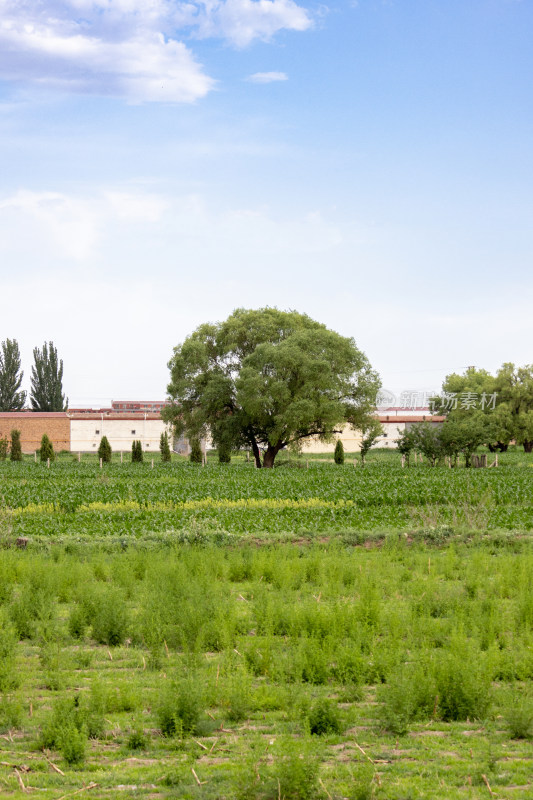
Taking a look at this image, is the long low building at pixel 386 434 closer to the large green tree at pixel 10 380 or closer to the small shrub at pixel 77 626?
the large green tree at pixel 10 380

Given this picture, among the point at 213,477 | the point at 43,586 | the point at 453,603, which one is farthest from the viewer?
the point at 213,477

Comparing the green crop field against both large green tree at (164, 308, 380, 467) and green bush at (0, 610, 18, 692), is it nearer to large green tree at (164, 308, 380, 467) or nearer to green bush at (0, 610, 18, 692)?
green bush at (0, 610, 18, 692)

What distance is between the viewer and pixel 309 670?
7.04 metres

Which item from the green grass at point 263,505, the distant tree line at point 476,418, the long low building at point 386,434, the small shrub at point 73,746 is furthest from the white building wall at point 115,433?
the small shrub at point 73,746

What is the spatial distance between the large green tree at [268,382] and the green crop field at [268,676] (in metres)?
32.0

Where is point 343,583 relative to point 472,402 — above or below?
below

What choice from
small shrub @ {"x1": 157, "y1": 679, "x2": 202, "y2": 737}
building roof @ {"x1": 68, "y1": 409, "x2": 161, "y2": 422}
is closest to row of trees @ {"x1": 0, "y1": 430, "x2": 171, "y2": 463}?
building roof @ {"x1": 68, "y1": 409, "x2": 161, "y2": 422}

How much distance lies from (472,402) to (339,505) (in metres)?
59.0

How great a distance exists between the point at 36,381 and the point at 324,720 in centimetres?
8124

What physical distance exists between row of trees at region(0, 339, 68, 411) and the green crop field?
70337 mm

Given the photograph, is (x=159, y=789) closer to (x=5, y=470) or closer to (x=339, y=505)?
(x=339, y=505)

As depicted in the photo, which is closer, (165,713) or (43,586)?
(165,713)

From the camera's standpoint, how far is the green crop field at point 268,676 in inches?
205

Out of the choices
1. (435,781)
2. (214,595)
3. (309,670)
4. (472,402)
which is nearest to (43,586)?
(214,595)
